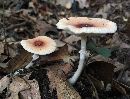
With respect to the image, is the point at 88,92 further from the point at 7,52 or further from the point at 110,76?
the point at 7,52

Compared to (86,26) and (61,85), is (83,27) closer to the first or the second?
(86,26)

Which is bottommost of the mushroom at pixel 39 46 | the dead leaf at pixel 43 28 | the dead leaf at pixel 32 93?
the dead leaf at pixel 32 93

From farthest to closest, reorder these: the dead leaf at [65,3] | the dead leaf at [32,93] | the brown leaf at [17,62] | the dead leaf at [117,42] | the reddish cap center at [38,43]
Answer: the dead leaf at [65,3]
the dead leaf at [117,42]
the brown leaf at [17,62]
the reddish cap center at [38,43]
the dead leaf at [32,93]

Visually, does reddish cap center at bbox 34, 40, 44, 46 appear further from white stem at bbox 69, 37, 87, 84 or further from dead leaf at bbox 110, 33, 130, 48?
dead leaf at bbox 110, 33, 130, 48

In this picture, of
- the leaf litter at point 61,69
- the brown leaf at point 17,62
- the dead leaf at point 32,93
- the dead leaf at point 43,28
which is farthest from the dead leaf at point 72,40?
the dead leaf at point 32,93

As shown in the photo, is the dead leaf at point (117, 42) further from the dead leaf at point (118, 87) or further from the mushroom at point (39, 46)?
the mushroom at point (39, 46)

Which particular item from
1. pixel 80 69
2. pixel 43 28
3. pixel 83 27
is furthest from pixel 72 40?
pixel 83 27
